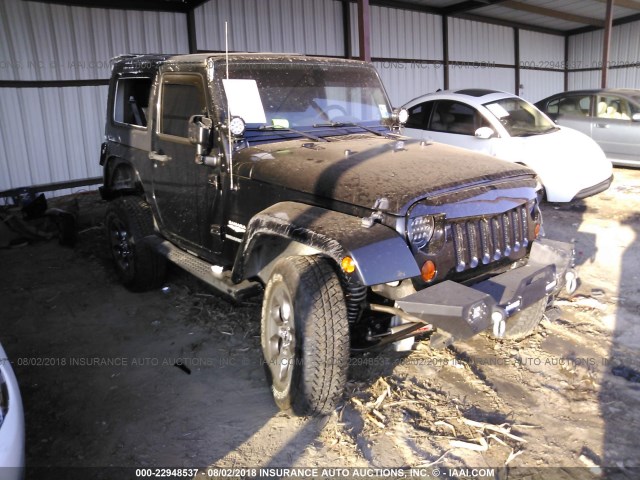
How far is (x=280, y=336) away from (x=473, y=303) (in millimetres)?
1120

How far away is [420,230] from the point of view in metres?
2.94

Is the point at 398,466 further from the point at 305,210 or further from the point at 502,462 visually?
the point at 305,210

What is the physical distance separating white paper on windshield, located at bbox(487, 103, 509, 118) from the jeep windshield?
3.69m

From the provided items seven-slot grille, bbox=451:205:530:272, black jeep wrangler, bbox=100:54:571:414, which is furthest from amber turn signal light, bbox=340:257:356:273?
seven-slot grille, bbox=451:205:530:272

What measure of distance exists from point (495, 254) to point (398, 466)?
133 centimetres

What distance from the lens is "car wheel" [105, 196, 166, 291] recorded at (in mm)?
4934

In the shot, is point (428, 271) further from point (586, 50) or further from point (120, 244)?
point (586, 50)

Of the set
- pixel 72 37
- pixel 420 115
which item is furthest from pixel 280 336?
pixel 72 37

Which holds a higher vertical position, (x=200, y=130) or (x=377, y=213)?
(x=200, y=130)

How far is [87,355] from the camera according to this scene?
4.07 meters

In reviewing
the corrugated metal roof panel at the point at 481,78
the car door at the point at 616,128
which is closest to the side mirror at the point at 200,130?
the car door at the point at 616,128

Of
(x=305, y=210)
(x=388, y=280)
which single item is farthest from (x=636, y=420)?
(x=305, y=210)

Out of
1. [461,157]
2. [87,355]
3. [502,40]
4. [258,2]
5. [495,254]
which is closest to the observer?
[495,254]

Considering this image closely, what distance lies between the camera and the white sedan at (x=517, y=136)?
287 inches
